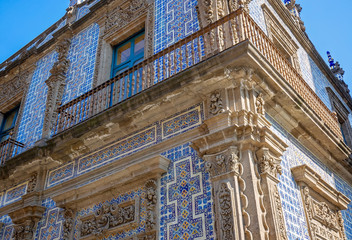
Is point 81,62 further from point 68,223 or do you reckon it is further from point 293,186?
point 293,186

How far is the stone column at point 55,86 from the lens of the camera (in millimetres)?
8102

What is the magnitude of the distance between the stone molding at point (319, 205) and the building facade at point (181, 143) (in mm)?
29

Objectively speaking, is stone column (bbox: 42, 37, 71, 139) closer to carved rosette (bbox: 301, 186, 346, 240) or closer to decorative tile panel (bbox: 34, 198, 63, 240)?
decorative tile panel (bbox: 34, 198, 63, 240)

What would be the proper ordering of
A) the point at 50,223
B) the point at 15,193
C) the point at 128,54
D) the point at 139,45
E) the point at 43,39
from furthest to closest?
the point at 43,39, the point at 128,54, the point at 139,45, the point at 15,193, the point at 50,223

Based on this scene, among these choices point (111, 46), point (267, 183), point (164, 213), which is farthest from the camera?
point (111, 46)

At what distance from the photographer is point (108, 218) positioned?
18.5 ft

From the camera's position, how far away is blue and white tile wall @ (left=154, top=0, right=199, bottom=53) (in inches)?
265

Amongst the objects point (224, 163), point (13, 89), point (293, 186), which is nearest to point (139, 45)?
point (224, 163)

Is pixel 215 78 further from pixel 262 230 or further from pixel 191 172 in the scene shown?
pixel 262 230

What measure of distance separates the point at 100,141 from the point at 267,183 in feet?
10.0

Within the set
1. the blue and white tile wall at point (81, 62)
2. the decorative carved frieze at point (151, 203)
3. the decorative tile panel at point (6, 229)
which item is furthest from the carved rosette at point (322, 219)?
the decorative tile panel at point (6, 229)

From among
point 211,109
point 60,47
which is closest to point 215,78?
point 211,109

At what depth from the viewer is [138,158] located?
5.79 metres

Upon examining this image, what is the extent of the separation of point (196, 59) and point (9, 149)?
5.24 metres
